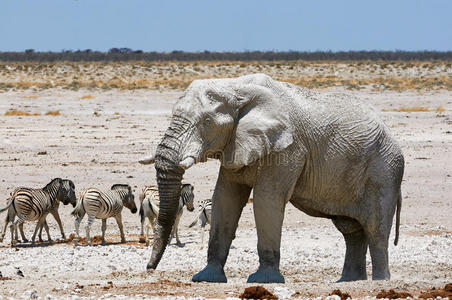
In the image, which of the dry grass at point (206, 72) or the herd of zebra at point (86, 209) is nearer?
the herd of zebra at point (86, 209)

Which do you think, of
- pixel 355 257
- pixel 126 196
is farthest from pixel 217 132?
pixel 126 196

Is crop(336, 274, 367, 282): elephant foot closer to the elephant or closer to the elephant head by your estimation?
the elephant

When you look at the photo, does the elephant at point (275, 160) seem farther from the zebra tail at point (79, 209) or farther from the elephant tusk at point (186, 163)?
the zebra tail at point (79, 209)

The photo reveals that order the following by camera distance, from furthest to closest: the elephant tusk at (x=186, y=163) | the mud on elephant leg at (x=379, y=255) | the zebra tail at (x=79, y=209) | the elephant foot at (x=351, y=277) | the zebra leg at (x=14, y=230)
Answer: the zebra tail at (x=79, y=209) < the zebra leg at (x=14, y=230) < the elephant foot at (x=351, y=277) < the mud on elephant leg at (x=379, y=255) < the elephant tusk at (x=186, y=163)

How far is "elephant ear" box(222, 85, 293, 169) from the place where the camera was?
9.34 metres

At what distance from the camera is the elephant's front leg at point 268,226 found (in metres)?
9.50

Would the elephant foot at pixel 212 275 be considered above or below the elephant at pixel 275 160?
below

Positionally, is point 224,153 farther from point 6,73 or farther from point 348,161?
point 6,73

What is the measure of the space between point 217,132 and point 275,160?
63cm

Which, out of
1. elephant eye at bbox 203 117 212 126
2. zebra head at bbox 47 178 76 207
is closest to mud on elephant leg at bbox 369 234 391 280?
elephant eye at bbox 203 117 212 126

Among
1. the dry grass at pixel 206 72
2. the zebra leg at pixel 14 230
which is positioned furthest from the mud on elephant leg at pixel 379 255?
the dry grass at pixel 206 72

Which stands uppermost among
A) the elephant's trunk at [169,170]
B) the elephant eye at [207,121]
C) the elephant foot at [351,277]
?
the elephant eye at [207,121]

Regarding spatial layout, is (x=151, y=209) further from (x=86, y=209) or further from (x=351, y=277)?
(x=351, y=277)

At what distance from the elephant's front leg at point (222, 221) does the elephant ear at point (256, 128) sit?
1.76ft
